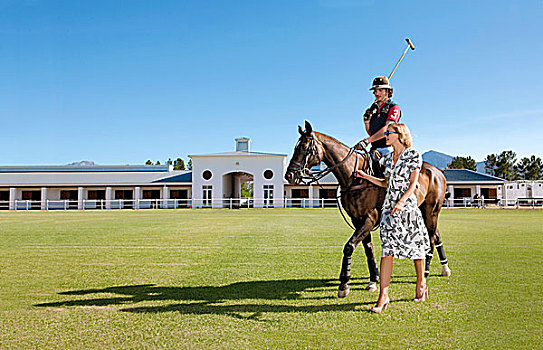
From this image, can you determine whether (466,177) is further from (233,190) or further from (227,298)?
(227,298)

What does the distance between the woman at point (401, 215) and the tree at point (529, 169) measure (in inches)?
3677

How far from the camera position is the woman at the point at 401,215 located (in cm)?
475

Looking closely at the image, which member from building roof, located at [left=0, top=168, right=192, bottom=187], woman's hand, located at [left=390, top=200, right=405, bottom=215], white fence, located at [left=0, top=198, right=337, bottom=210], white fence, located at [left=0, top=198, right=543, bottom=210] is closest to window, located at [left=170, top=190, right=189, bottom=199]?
building roof, located at [left=0, top=168, right=192, bottom=187]

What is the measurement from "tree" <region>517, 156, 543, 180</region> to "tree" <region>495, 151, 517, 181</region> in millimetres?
1459

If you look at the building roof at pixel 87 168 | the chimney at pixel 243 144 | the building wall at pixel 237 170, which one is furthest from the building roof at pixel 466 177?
the building roof at pixel 87 168

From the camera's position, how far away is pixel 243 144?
49.9 m

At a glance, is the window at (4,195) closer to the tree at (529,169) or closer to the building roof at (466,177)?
the building roof at (466,177)

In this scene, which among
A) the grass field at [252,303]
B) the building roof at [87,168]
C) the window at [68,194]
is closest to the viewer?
the grass field at [252,303]

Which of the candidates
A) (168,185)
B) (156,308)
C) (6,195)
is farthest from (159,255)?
(6,195)

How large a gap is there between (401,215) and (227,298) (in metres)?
2.39

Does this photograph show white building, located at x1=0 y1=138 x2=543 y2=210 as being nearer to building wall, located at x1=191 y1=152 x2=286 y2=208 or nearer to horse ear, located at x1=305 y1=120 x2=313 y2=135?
building wall, located at x1=191 y1=152 x2=286 y2=208

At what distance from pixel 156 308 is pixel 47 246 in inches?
287

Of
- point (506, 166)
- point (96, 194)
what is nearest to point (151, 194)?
point (96, 194)

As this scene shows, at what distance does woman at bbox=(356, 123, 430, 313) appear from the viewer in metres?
4.75
